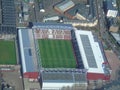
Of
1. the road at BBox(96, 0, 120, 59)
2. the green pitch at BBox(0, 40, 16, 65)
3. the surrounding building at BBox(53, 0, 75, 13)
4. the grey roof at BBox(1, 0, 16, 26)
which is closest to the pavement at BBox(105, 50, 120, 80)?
the road at BBox(96, 0, 120, 59)

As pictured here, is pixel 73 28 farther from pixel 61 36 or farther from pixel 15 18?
pixel 15 18

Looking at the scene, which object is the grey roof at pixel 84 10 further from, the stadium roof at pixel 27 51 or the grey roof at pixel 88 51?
the stadium roof at pixel 27 51

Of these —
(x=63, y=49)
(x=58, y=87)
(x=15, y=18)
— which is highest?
(x=15, y=18)

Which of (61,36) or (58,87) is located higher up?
(61,36)

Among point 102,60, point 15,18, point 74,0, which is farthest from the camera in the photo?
point 74,0

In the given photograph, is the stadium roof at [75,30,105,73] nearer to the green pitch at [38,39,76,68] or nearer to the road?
the green pitch at [38,39,76,68]

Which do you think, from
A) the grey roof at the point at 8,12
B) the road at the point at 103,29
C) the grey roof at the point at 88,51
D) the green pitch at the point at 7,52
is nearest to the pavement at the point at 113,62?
the road at the point at 103,29

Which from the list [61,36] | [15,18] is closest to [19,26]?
[15,18]

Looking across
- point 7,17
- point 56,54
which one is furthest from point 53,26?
point 7,17
